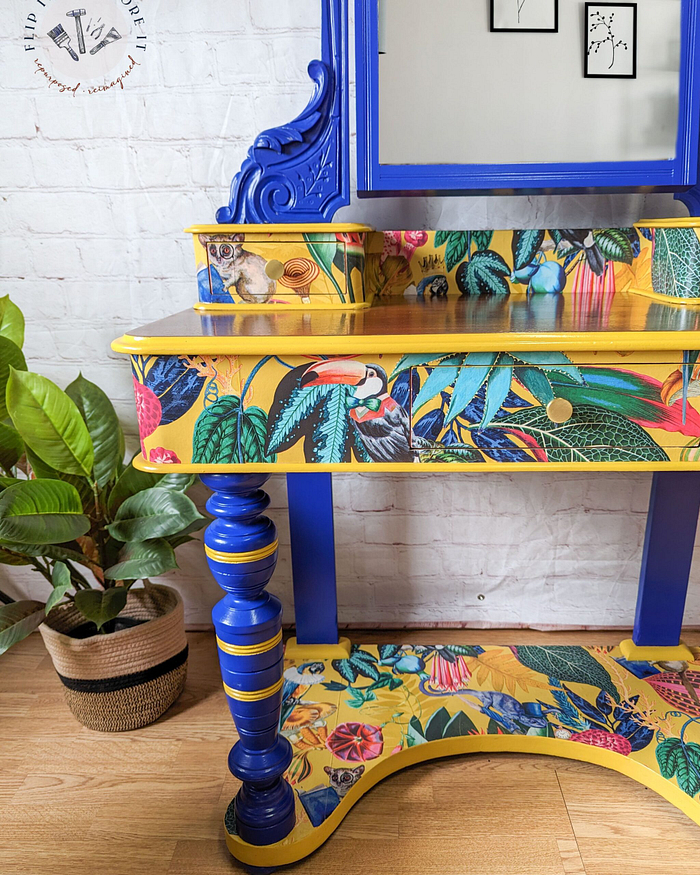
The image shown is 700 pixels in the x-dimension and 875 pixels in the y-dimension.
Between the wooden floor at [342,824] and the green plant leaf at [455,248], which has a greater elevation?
the green plant leaf at [455,248]

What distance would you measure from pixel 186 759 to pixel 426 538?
0.73 m

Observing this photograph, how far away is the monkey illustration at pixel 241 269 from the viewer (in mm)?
1283

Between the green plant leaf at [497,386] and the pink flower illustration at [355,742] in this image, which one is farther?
the pink flower illustration at [355,742]

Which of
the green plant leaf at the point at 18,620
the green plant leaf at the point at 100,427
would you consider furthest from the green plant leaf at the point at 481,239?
the green plant leaf at the point at 18,620

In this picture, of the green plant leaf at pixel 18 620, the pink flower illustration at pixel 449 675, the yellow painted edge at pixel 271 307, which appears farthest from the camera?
the pink flower illustration at pixel 449 675

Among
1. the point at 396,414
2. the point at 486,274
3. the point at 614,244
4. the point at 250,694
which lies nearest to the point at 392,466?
the point at 396,414

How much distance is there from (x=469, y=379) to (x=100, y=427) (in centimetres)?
86

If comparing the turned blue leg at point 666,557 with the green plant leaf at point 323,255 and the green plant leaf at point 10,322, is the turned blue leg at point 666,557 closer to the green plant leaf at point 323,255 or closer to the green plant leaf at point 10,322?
the green plant leaf at point 323,255

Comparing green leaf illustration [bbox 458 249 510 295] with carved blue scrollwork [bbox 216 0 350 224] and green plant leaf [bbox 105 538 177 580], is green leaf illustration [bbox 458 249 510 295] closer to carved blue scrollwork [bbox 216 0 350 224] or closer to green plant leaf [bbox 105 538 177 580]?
carved blue scrollwork [bbox 216 0 350 224]

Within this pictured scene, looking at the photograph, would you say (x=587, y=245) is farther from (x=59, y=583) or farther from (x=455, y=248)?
(x=59, y=583)

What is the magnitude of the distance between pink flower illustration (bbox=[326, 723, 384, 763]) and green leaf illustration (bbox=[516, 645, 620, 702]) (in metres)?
0.40

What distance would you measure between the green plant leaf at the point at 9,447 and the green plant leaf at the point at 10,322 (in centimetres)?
18

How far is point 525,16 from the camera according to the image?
4.13 ft

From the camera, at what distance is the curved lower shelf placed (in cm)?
125
